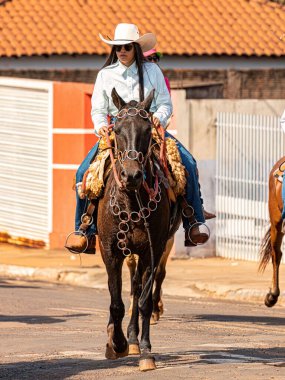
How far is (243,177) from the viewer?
74.6ft

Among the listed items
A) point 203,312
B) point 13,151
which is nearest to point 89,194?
point 203,312

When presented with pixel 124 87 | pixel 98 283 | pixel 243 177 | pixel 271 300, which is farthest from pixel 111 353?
pixel 243 177

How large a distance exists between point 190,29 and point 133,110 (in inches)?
1027

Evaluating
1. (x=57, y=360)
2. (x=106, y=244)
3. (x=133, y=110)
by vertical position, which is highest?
(x=133, y=110)

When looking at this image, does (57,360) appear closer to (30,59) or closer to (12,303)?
(12,303)

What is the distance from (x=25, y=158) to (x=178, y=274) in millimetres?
6459

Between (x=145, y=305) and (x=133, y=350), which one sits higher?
(x=145, y=305)

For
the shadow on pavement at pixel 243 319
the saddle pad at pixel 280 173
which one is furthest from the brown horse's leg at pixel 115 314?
Answer: the saddle pad at pixel 280 173

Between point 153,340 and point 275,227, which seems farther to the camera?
point 275,227

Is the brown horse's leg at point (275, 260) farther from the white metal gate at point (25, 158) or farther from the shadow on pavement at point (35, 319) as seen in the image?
the white metal gate at point (25, 158)

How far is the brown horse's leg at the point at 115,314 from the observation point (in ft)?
38.7

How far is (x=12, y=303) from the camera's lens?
56.3 ft

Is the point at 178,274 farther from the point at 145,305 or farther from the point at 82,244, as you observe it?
the point at 145,305

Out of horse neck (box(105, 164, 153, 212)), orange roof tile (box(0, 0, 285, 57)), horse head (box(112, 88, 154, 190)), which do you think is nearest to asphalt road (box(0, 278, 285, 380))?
horse neck (box(105, 164, 153, 212))
